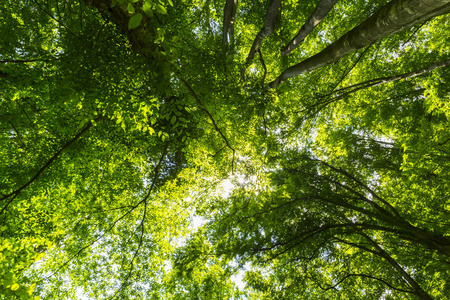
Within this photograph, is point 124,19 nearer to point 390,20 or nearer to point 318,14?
point 318,14

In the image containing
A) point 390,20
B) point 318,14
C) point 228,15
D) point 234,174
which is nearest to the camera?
point 390,20

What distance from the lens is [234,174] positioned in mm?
7008

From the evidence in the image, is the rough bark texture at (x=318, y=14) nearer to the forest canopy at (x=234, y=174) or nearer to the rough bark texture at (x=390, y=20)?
the forest canopy at (x=234, y=174)

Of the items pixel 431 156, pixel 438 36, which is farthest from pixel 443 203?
pixel 438 36

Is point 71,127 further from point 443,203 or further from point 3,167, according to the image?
point 443,203

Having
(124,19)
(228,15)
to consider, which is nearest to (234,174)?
(228,15)

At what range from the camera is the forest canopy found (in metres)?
5.31

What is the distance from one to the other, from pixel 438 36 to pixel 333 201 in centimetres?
677

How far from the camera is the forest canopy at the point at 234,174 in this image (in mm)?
5312

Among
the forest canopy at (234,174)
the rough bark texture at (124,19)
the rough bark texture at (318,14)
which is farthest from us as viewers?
the forest canopy at (234,174)

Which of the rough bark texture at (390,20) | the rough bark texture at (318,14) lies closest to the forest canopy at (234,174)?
the rough bark texture at (318,14)

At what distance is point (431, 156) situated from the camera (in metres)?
4.02

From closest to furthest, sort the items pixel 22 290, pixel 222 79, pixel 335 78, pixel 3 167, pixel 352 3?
pixel 22 290, pixel 222 79, pixel 3 167, pixel 352 3, pixel 335 78

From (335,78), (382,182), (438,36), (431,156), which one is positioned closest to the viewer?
(431,156)
